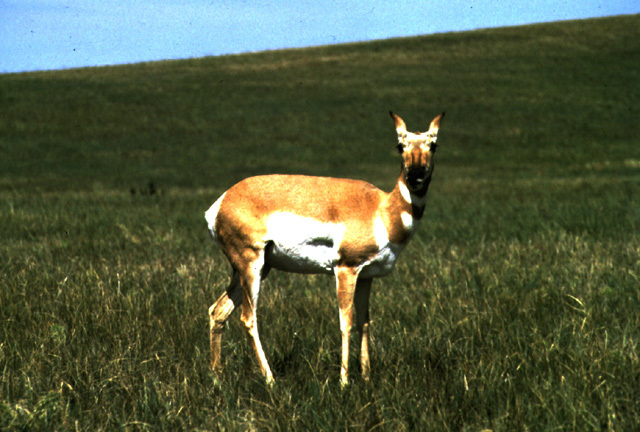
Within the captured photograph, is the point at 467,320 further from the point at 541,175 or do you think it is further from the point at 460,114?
the point at 460,114

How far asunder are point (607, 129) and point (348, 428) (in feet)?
110

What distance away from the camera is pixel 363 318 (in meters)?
4.71

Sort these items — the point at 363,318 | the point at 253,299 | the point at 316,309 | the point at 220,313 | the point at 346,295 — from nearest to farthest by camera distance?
the point at 346,295, the point at 253,299, the point at 363,318, the point at 220,313, the point at 316,309

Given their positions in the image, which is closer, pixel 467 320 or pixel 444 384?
pixel 444 384

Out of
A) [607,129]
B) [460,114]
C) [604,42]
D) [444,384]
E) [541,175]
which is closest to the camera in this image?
[444,384]

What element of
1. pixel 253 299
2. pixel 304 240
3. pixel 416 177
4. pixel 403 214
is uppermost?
pixel 416 177

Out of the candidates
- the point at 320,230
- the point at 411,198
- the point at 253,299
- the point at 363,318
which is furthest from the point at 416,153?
the point at 253,299

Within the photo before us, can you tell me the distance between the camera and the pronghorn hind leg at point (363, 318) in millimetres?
4550

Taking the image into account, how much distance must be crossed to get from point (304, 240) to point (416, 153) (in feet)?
2.99

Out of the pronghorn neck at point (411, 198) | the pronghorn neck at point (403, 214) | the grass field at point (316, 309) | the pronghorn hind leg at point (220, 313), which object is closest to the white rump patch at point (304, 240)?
the pronghorn neck at point (403, 214)

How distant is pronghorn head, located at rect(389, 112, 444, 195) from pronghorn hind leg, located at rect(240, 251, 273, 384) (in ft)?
3.56

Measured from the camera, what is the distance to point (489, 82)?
40.5 m

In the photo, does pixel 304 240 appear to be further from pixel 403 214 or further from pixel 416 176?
pixel 416 176

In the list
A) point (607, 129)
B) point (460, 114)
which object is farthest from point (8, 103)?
point (607, 129)
